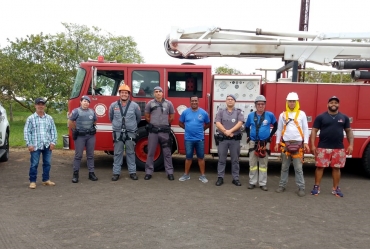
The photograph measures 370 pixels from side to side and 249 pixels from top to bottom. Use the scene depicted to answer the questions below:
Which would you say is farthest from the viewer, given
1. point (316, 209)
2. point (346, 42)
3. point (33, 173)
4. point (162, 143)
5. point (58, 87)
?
point (58, 87)

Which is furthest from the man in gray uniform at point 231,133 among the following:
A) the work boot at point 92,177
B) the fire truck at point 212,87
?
the work boot at point 92,177

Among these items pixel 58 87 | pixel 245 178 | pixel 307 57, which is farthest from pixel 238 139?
pixel 58 87

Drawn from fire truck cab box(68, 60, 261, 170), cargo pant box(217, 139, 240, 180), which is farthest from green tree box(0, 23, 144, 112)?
cargo pant box(217, 139, 240, 180)

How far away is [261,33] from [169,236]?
5718 millimetres

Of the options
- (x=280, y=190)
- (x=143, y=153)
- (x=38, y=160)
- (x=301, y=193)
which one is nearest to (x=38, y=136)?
(x=38, y=160)

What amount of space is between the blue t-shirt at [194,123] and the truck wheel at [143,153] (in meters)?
1.17

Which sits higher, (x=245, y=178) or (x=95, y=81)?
(x=95, y=81)

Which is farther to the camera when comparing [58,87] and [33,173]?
[58,87]

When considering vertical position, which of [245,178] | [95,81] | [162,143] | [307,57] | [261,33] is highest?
[261,33]

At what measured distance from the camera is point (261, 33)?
8391mm

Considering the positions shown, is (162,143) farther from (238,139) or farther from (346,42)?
(346,42)

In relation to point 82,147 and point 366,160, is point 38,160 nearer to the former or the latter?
point 82,147

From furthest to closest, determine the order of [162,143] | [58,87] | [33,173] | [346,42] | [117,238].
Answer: [58,87] → [346,42] → [162,143] → [33,173] → [117,238]

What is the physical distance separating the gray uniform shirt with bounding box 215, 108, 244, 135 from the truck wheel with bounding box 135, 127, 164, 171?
5.82 feet
